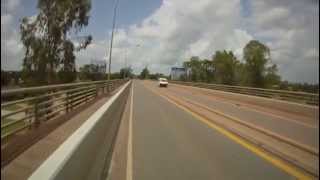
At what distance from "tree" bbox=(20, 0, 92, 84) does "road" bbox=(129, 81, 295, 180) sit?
26599 millimetres

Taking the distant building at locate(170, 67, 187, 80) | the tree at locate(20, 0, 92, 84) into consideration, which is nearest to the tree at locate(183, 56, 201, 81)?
the distant building at locate(170, 67, 187, 80)

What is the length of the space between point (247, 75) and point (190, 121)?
313 feet

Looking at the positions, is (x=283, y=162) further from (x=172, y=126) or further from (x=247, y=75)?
(x=247, y=75)

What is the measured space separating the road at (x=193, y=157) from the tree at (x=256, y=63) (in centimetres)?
9780

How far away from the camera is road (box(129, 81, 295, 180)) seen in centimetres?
971

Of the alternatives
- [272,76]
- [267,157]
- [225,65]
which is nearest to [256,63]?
[272,76]

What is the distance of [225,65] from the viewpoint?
14925 centimetres

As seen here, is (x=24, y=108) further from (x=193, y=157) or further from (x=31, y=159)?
(x=193, y=157)

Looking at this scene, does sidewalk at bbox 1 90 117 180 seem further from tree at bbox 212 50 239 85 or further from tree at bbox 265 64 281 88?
tree at bbox 212 50 239 85

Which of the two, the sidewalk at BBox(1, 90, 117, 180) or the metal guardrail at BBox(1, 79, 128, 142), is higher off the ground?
the metal guardrail at BBox(1, 79, 128, 142)

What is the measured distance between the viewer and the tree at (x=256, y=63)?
114 meters

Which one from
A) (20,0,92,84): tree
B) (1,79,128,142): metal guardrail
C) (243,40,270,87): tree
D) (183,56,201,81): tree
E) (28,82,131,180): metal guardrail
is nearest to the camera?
(28,82,131,180): metal guardrail

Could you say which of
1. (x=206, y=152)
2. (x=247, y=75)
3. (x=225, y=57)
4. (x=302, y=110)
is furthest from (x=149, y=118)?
(x=225, y=57)

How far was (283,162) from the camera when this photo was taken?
11.0 metres
